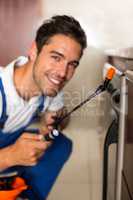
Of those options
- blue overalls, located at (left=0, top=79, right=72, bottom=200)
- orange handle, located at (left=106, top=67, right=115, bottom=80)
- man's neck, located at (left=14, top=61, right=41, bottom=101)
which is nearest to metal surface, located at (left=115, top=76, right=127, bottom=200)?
orange handle, located at (left=106, top=67, right=115, bottom=80)

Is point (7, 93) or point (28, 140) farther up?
point (7, 93)

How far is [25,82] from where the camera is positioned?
4.46 feet

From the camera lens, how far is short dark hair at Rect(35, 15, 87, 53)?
1.33 metres

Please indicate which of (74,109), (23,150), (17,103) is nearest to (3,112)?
(17,103)

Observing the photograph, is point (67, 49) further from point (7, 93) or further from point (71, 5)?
point (7, 93)

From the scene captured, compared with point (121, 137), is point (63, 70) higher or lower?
higher

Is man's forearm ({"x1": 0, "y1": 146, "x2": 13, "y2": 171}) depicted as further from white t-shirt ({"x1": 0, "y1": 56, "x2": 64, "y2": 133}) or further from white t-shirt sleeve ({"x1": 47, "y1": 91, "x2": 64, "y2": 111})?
white t-shirt sleeve ({"x1": 47, "y1": 91, "x2": 64, "y2": 111})

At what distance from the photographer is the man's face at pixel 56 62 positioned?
1.32 meters

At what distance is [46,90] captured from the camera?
1371 millimetres

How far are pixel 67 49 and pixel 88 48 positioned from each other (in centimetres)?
9

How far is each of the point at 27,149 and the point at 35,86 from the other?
9.8 inches

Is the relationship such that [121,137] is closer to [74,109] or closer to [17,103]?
[74,109]

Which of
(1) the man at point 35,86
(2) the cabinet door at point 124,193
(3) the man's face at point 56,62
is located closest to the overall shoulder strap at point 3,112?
(1) the man at point 35,86

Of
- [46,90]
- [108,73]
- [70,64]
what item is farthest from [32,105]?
[108,73]
